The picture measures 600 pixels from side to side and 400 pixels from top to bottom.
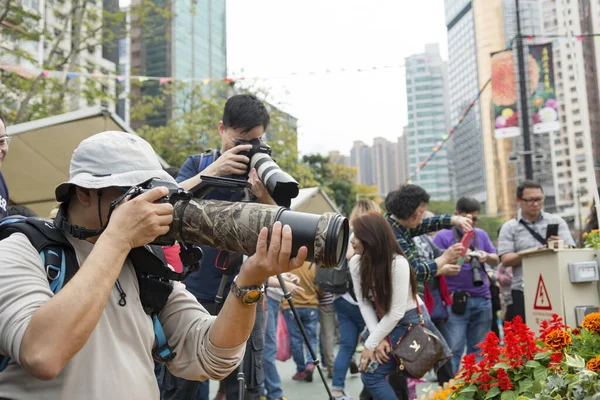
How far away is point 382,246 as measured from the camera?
3.97 m

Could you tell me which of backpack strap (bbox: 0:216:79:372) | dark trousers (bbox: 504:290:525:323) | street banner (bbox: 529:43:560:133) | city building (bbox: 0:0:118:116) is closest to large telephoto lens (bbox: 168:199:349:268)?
backpack strap (bbox: 0:216:79:372)

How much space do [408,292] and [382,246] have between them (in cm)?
36

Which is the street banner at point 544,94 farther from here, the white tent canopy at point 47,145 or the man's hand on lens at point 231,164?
the man's hand on lens at point 231,164

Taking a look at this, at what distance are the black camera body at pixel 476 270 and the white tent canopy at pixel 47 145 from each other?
3.83 meters

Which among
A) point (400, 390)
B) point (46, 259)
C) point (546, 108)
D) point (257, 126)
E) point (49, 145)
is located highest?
point (546, 108)

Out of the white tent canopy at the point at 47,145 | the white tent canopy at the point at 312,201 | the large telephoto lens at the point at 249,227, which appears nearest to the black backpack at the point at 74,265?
Answer: the large telephoto lens at the point at 249,227

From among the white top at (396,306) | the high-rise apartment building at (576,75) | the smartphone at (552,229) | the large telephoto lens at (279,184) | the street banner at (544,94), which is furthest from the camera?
the street banner at (544,94)

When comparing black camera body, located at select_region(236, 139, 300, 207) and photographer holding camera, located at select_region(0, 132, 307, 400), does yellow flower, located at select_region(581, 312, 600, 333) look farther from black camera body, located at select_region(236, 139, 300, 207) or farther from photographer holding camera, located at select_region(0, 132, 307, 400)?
photographer holding camera, located at select_region(0, 132, 307, 400)

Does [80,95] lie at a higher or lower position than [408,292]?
higher

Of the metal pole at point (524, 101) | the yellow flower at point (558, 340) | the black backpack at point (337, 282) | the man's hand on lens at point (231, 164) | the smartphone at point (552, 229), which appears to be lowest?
the yellow flower at point (558, 340)

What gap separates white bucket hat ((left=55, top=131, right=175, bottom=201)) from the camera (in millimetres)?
1654

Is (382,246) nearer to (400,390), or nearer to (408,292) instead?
(408,292)

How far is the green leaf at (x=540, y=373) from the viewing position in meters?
2.75

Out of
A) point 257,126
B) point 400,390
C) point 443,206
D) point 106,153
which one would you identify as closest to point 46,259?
point 106,153
